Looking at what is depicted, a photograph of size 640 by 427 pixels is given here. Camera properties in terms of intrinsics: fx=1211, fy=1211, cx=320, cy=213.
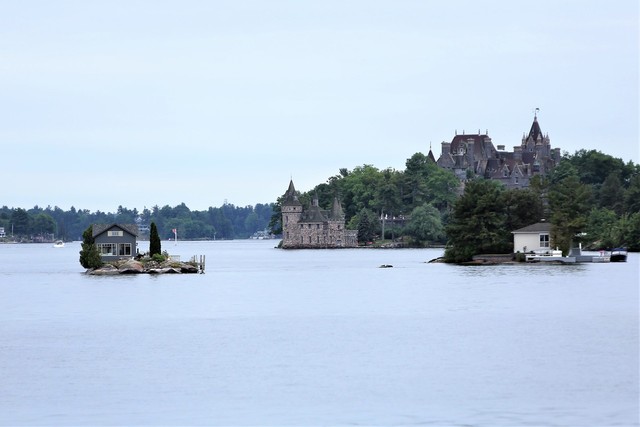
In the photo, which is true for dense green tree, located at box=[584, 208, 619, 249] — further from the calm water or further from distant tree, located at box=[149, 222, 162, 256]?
the calm water

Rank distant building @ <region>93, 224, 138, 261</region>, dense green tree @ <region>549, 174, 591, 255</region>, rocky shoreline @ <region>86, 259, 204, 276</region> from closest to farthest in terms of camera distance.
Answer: rocky shoreline @ <region>86, 259, 204, 276</region> → distant building @ <region>93, 224, 138, 261</region> → dense green tree @ <region>549, 174, 591, 255</region>

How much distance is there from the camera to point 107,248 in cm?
10281

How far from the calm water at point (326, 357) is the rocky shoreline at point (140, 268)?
19.4 metres

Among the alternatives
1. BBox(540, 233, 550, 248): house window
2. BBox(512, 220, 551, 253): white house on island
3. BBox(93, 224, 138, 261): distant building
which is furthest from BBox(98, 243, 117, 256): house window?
BBox(540, 233, 550, 248): house window

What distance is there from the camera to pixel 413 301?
6494 centimetres

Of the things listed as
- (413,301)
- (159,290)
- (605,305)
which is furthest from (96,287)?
(605,305)

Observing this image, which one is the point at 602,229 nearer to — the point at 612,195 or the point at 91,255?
the point at 612,195

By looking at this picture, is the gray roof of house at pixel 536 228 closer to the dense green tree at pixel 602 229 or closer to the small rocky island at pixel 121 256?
the dense green tree at pixel 602 229

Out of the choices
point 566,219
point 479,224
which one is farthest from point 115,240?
point 566,219

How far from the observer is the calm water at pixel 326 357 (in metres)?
29.9

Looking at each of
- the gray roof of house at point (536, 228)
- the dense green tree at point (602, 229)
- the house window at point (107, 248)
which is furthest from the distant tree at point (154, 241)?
the dense green tree at point (602, 229)

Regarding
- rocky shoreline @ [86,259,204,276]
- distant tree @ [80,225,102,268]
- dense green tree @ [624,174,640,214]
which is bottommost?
rocky shoreline @ [86,259,204,276]

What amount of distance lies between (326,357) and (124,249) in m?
64.7

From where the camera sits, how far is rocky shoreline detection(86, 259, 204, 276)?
95562mm
